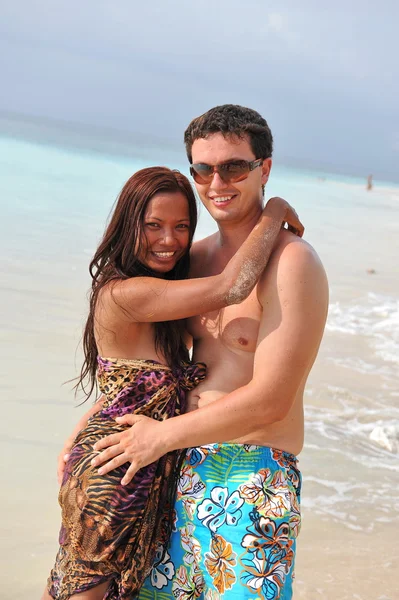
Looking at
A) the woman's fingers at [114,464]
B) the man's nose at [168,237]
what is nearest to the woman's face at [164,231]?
the man's nose at [168,237]

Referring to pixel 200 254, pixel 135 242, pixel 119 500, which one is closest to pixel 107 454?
pixel 119 500

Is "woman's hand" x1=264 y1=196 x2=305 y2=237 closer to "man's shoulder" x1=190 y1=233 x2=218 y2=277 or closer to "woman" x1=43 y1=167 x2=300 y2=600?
"woman" x1=43 y1=167 x2=300 y2=600

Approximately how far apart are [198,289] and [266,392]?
494 mm

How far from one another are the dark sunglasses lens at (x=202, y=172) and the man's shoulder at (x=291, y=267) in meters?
0.43

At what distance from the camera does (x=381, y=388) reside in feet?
23.4

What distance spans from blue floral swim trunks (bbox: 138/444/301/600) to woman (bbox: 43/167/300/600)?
0.10m

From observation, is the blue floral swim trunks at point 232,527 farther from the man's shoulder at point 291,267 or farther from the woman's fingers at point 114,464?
the man's shoulder at point 291,267

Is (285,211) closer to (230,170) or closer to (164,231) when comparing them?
(230,170)

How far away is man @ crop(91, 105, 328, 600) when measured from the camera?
2.69 meters

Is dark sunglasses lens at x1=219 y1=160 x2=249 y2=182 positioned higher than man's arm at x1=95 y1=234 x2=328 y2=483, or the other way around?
dark sunglasses lens at x1=219 y1=160 x2=249 y2=182

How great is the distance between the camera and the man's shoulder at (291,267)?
9.10 ft

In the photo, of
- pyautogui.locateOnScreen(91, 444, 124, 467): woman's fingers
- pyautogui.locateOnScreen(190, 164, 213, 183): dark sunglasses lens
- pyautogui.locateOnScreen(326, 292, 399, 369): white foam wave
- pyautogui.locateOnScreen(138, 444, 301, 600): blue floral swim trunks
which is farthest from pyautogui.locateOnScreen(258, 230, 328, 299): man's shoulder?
pyautogui.locateOnScreen(326, 292, 399, 369): white foam wave

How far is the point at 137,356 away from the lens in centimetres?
300

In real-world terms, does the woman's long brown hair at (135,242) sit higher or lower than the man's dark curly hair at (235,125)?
lower
